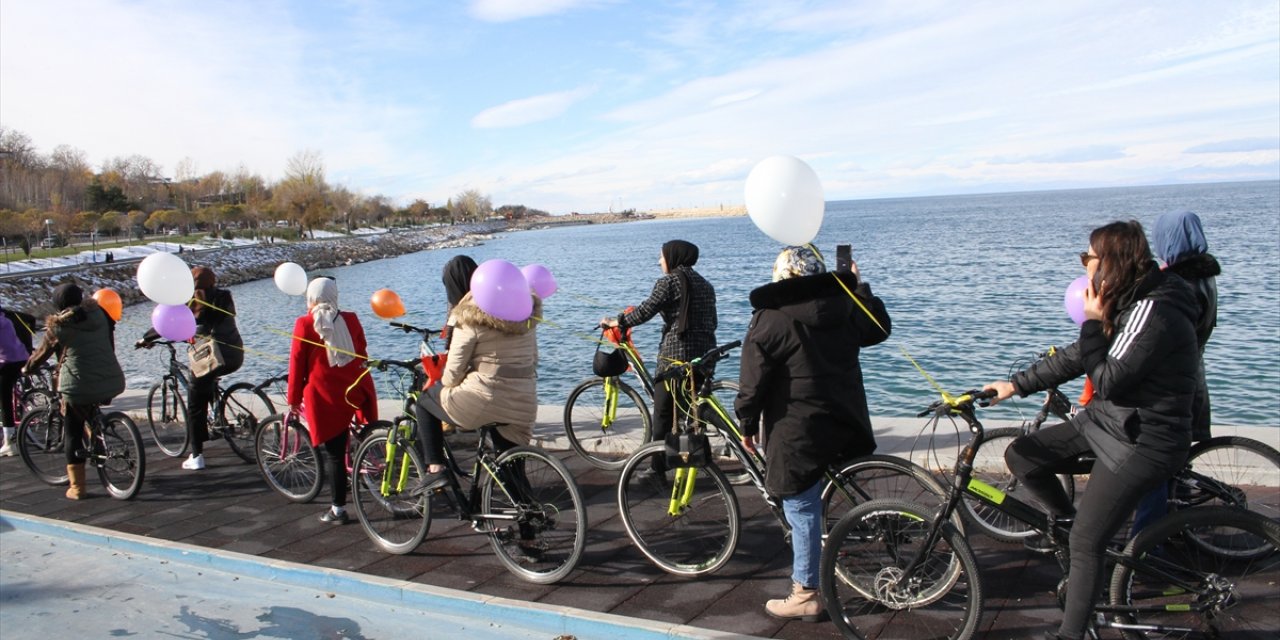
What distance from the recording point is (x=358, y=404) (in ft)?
18.8

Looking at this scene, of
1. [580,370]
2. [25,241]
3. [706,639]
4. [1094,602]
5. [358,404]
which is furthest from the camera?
[25,241]

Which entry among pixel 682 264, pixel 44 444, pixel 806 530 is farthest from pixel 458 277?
pixel 44 444

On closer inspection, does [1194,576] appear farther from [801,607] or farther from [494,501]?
[494,501]

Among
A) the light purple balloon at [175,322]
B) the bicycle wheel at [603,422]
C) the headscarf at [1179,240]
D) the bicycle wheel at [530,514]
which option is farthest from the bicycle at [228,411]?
the headscarf at [1179,240]

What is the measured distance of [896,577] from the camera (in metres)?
3.69

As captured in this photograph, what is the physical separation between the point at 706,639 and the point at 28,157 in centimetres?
10852

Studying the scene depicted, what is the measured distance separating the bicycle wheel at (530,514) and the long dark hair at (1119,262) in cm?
267

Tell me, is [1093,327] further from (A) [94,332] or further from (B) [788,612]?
(A) [94,332]

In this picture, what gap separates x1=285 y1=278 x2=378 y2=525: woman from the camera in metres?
5.47

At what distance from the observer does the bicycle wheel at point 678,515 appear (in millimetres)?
4412

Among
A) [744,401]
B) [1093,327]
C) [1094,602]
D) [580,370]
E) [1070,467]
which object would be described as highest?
[1093,327]

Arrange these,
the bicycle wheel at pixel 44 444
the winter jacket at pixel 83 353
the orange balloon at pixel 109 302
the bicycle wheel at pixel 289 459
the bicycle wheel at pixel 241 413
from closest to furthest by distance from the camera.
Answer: the bicycle wheel at pixel 289 459 < the winter jacket at pixel 83 353 < the bicycle wheel at pixel 44 444 < the bicycle wheel at pixel 241 413 < the orange balloon at pixel 109 302

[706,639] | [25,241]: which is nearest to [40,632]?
[706,639]

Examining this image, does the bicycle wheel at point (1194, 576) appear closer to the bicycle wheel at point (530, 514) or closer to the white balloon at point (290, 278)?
the bicycle wheel at point (530, 514)
